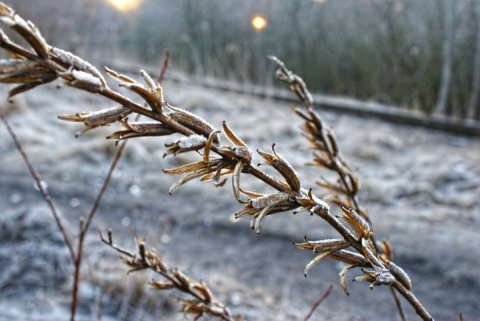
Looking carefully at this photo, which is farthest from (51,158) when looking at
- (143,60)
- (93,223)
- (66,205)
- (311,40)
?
(143,60)

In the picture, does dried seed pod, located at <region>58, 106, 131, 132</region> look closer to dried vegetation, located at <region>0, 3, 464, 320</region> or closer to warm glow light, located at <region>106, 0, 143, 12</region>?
dried vegetation, located at <region>0, 3, 464, 320</region>

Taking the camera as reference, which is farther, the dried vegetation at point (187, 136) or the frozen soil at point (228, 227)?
the frozen soil at point (228, 227)

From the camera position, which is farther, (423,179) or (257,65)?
(257,65)

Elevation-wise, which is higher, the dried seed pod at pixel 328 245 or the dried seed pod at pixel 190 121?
the dried seed pod at pixel 190 121

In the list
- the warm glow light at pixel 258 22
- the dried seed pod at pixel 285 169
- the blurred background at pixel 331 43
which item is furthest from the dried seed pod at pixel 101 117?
the warm glow light at pixel 258 22

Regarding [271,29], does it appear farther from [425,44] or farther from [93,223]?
[93,223]

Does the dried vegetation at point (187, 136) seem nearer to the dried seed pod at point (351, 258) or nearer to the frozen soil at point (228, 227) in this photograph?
the dried seed pod at point (351, 258)

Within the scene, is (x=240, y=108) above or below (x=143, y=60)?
above
